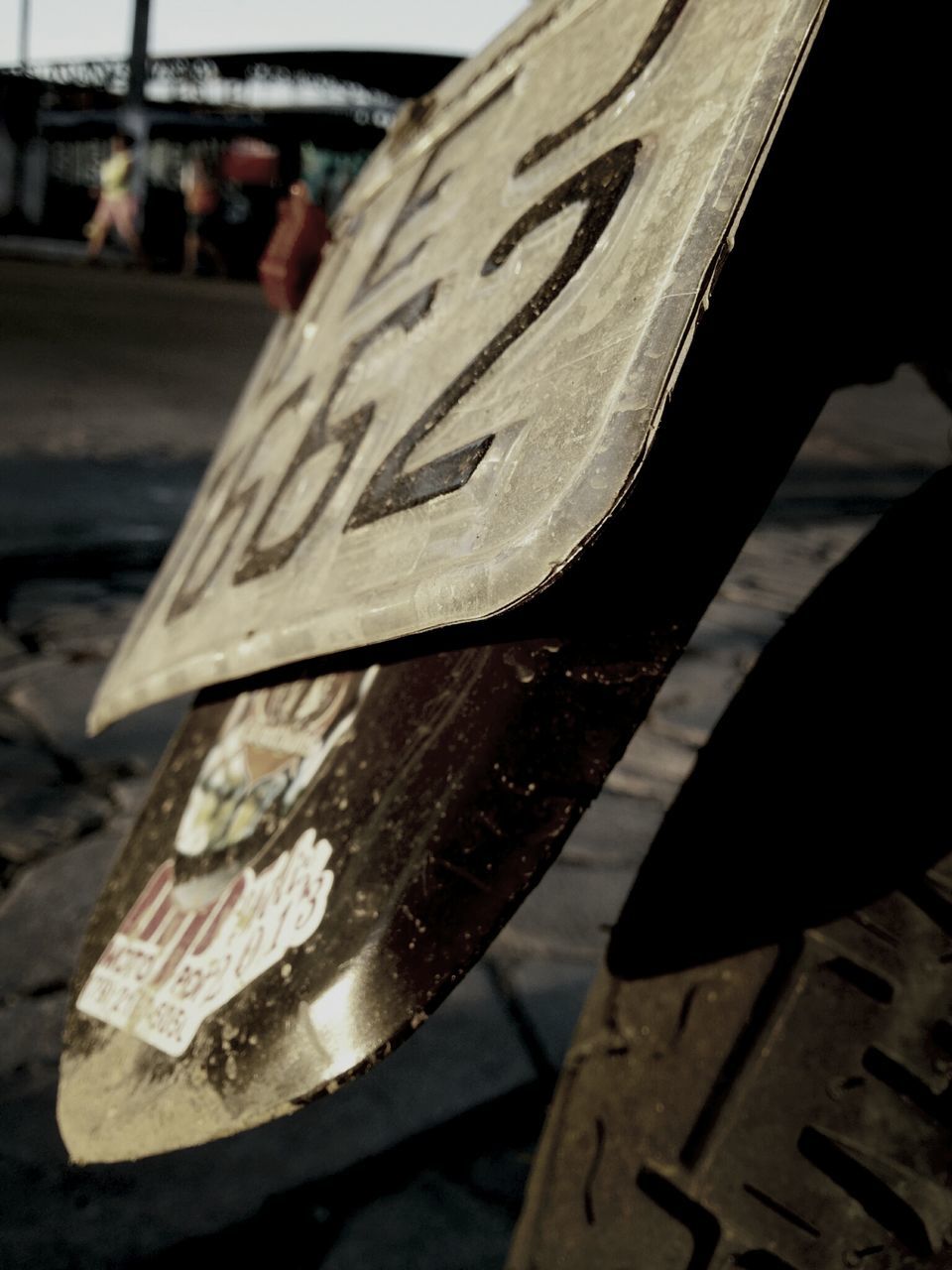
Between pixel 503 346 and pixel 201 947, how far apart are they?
0.42 m

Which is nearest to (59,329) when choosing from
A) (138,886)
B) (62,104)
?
(138,886)

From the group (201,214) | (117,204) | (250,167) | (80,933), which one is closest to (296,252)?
(80,933)

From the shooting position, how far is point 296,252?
1056 millimetres

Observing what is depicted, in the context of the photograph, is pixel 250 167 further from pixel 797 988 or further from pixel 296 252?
pixel 797 988

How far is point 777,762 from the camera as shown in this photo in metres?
0.74

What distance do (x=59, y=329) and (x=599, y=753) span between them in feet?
20.7

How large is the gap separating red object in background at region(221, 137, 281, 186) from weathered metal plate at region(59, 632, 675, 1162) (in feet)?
53.0

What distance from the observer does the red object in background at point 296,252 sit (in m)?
1.06

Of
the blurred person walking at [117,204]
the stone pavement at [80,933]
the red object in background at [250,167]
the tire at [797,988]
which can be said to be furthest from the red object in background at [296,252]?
the red object in background at [250,167]

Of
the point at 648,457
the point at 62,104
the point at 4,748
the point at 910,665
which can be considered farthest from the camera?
the point at 62,104

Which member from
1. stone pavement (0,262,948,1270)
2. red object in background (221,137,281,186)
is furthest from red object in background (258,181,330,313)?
red object in background (221,137,281,186)

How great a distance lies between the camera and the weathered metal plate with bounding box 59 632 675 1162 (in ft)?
1.64

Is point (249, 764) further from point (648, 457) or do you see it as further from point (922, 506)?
point (922, 506)

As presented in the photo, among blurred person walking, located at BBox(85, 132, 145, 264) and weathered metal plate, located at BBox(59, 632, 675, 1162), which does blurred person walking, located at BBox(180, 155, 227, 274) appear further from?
weathered metal plate, located at BBox(59, 632, 675, 1162)
